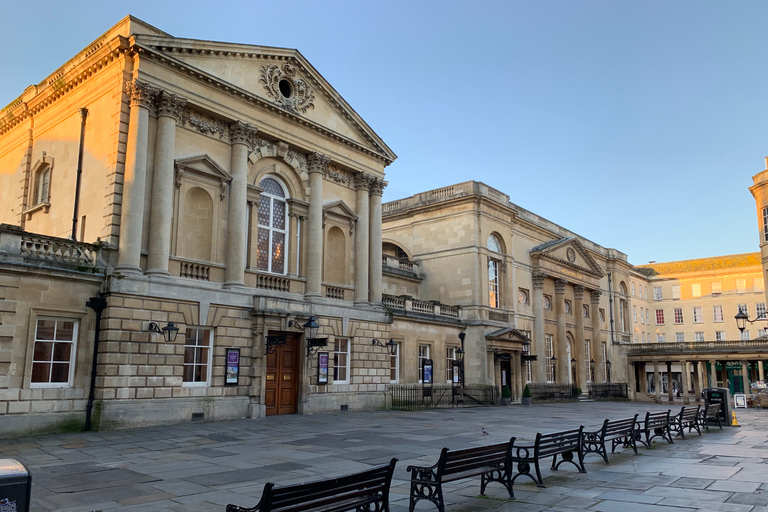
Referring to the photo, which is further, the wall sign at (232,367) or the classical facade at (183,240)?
the wall sign at (232,367)

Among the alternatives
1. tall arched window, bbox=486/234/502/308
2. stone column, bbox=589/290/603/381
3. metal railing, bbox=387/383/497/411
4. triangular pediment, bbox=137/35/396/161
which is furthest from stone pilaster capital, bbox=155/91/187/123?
stone column, bbox=589/290/603/381

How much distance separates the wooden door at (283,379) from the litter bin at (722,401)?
47.5ft

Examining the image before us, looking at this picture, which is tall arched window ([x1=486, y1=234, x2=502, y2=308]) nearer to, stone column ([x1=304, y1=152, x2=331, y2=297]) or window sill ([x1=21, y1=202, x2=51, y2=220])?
stone column ([x1=304, y1=152, x2=331, y2=297])

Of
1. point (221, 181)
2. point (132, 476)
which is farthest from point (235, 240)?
point (132, 476)

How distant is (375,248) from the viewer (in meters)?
27.2

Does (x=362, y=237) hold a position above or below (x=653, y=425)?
above

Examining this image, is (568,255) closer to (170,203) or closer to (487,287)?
(487,287)

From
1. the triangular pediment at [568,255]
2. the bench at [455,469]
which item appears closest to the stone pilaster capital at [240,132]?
the bench at [455,469]

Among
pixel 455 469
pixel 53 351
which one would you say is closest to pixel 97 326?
pixel 53 351

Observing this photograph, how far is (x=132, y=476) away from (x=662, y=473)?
906 cm

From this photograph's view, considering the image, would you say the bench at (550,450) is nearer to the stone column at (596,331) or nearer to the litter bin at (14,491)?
the litter bin at (14,491)

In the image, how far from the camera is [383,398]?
26.1 meters

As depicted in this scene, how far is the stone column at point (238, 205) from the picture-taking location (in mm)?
20781

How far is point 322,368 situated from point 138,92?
455 inches
